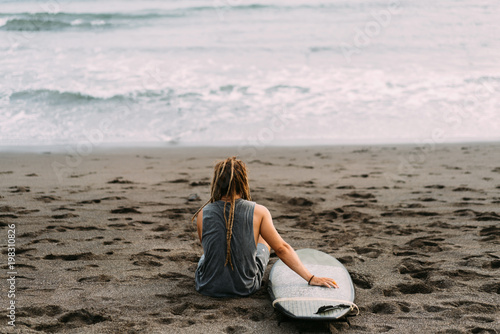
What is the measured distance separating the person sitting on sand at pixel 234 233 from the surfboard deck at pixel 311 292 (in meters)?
0.09

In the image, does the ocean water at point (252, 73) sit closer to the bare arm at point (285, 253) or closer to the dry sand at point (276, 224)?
the dry sand at point (276, 224)

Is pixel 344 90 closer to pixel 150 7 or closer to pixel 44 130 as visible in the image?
pixel 44 130

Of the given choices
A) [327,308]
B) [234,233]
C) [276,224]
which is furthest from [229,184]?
[276,224]

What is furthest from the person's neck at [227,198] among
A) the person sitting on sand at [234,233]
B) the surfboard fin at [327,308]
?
the surfboard fin at [327,308]

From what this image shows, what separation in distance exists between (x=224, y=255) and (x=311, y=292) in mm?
596

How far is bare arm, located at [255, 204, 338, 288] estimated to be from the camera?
9.93ft

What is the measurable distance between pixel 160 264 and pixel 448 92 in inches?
408

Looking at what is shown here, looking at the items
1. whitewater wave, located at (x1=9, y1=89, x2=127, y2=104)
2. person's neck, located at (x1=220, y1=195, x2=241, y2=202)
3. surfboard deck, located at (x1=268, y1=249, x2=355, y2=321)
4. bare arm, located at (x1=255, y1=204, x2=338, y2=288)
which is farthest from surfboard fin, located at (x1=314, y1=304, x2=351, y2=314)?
whitewater wave, located at (x1=9, y1=89, x2=127, y2=104)

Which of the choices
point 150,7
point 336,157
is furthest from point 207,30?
point 336,157

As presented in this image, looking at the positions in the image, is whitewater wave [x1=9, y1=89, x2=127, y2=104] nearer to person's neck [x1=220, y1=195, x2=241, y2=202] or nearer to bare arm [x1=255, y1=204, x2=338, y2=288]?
person's neck [x1=220, y1=195, x2=241, y2=202]

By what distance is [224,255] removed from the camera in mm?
3090

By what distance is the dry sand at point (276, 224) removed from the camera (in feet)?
9.48

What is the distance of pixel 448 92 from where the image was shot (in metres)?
12.1

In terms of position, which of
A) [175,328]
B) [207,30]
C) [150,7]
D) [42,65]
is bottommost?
[175,328]
